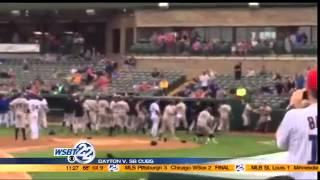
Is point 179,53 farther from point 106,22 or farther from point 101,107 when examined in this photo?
point 101,107

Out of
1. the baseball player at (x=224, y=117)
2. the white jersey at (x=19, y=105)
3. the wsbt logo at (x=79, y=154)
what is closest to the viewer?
the wsbt logo at (x=79, y=154)

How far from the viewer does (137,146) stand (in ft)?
30.2

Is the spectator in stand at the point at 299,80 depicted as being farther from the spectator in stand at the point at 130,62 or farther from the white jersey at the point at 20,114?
the white jersey at the point at 20,114

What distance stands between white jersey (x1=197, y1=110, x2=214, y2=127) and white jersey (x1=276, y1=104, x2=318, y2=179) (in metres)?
6.60

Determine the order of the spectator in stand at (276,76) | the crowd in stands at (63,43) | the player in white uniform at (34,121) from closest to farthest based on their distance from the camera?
the crowd in stands at (63,43)
the spectator in stand at (276,76)
the player in white uniform at (34,121)

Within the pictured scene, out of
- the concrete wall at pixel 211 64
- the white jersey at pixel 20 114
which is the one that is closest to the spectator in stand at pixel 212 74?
the concrete wall at pixel 211 64

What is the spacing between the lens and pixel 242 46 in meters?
6.63

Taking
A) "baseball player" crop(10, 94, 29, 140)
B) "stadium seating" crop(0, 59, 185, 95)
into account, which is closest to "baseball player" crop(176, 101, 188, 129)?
"stadium seating" crop(0, 59, 185, 95)

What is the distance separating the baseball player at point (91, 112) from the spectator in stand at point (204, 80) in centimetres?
215

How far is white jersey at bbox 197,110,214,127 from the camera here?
10459 mm

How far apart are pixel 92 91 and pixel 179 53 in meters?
1.64

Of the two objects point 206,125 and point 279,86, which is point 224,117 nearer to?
point 206,125

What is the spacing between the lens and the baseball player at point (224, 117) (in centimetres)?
1038

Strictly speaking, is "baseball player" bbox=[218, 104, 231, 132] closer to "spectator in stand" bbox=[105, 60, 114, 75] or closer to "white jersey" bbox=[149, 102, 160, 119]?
"white jersey" bbox=[149, 102, 160, 119]
